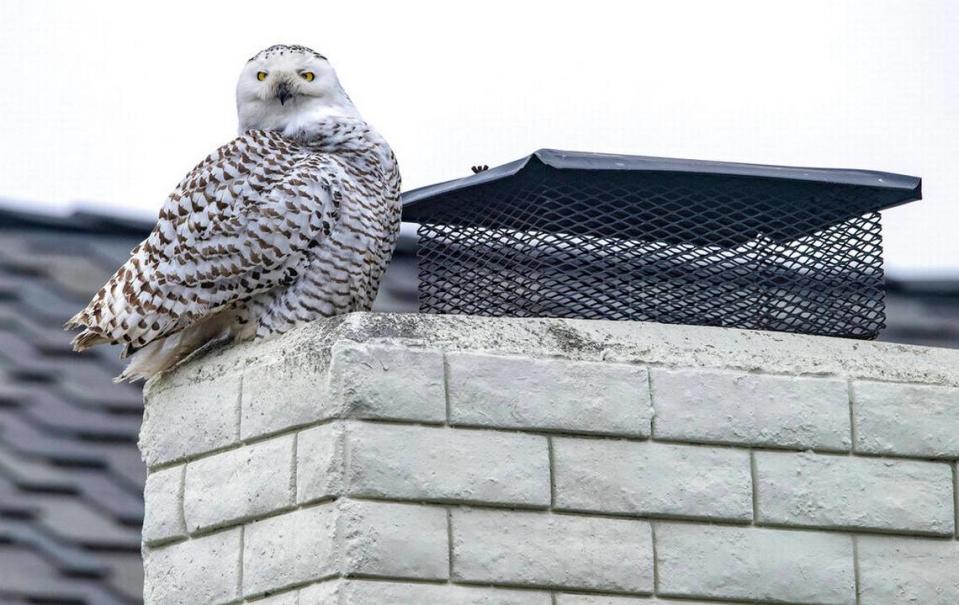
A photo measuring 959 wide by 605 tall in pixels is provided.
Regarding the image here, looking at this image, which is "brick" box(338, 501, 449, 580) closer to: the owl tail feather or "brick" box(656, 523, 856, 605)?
"brick" box(656, 523, 856, 605)

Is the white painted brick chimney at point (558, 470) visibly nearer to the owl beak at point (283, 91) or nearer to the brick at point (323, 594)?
the brick at point (323, 594)

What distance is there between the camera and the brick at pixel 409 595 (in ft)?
15.1

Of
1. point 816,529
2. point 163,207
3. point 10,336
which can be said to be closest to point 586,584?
point 816,529

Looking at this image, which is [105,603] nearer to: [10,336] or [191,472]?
[10,336]

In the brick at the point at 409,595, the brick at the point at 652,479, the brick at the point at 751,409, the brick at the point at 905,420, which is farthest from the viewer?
the brick at the point at 905,420

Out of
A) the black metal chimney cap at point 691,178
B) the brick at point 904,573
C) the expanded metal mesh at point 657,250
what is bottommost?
the brick at point 904,573

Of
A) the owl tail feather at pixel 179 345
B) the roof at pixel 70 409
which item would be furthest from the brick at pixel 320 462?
the roof at pixel 70 409

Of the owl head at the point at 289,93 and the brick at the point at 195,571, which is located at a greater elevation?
the owl head at the point at 289,93

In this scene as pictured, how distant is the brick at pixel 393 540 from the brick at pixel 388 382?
21 centimetres

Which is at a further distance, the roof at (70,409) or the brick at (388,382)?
the roof at (70,409)

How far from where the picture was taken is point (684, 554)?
4859 millimetres

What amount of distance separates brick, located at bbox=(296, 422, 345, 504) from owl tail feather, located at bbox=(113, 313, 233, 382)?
62 centimetres

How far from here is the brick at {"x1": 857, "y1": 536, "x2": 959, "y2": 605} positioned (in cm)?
497

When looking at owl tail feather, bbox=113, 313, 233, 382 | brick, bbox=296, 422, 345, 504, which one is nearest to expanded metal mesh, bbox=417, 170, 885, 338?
owl tail feather, bbox=113, 313, 233, 382
